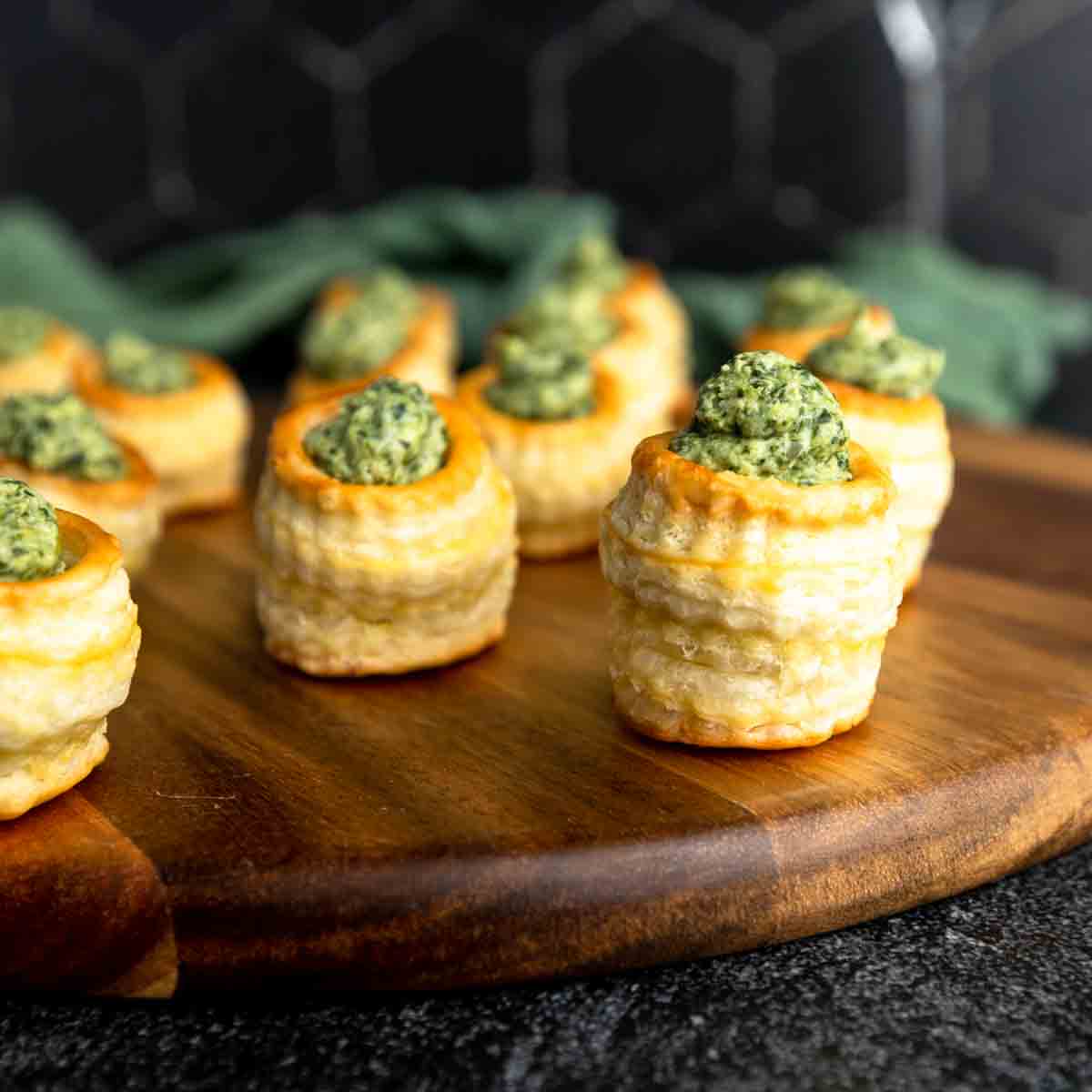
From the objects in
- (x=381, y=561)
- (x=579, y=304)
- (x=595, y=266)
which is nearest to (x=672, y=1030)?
(x=381, y=561)

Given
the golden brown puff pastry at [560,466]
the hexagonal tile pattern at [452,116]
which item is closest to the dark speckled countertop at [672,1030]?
the golden brown puff pastry at [560,466]

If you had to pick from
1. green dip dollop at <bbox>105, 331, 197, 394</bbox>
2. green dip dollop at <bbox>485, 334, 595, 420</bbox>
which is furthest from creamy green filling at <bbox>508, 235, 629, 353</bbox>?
green dip dollop at <bbox>105, 331, 197, 394</bbox>

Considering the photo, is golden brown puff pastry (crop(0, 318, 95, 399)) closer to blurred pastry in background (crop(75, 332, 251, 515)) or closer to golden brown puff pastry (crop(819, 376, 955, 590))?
blurred pastry in background (crop(75, 332, 251, 515))

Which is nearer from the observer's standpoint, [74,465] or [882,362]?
[882,362]

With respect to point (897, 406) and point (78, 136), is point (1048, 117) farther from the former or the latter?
point (78, 136)

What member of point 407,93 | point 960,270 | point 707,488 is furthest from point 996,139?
point 707,488

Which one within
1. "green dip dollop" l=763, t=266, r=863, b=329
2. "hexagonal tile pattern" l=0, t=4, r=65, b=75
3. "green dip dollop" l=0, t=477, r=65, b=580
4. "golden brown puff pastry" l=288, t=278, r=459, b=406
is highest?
"hexagonal tile pattern" l=0, t=4, r=65, b=75

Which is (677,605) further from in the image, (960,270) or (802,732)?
(960,270)
